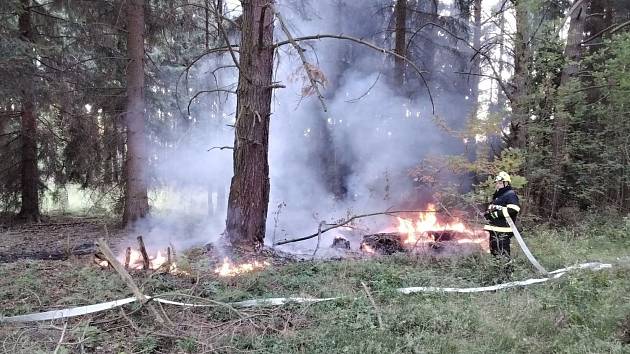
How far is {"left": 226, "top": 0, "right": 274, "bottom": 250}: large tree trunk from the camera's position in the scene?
8047mm

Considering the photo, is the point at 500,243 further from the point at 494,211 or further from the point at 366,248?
the point at 366,248

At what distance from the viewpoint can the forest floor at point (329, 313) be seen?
4309 mm

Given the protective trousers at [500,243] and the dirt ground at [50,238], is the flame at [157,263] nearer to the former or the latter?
the dirt ground at [50,238]

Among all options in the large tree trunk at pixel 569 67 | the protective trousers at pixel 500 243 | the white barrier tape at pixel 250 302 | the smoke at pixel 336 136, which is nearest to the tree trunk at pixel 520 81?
the large tree trunk at pixel 569 67

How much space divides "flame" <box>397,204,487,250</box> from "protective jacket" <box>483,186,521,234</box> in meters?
1.50

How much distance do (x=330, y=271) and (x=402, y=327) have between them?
2365mm

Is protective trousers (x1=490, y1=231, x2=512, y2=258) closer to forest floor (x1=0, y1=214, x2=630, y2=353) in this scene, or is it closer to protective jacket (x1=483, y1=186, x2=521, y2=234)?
protective jacket (x1=483, y1=186, x2=521, y2=234)

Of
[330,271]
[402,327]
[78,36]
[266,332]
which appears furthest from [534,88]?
[78,36]

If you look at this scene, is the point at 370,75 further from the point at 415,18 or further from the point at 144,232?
the point at 144,232

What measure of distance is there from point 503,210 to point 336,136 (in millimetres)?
13342

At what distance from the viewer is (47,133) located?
1352 cm

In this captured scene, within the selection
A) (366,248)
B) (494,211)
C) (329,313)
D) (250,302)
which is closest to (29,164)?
(366,248)

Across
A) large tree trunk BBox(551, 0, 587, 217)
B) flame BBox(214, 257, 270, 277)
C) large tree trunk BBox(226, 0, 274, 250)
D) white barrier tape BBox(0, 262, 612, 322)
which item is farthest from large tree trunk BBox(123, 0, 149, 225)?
large tree trunk BBox(551, 0, 587, 217)

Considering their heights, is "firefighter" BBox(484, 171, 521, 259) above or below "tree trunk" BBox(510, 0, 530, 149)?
below
